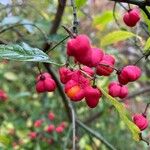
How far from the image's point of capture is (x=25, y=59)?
1.10 m

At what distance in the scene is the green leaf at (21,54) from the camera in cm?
110

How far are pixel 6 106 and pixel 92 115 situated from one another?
690 mm

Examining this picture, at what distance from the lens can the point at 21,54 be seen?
113cm

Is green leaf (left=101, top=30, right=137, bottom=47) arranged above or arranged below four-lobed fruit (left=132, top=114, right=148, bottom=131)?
above

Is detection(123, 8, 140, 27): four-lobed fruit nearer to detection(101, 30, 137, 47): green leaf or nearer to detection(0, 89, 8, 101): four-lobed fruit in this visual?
detection(101, 30, 137, 47): green leaf

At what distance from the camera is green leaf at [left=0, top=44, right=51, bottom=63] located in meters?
1.10

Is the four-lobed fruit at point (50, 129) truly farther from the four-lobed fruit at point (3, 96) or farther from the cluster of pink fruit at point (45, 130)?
the four-lobed fruit at point (3, 96)

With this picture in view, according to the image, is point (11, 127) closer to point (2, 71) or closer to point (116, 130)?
point (2, 71)

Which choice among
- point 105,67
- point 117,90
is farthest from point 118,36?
point 105,67

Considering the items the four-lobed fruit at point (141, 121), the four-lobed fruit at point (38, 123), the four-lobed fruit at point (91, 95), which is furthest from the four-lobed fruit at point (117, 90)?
the four-lobed fruit at point (38, 123)

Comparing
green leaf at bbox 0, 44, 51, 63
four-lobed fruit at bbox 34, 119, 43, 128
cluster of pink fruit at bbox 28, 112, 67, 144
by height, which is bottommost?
cluster of pink fruit at bbox 28, 112, 67, 144

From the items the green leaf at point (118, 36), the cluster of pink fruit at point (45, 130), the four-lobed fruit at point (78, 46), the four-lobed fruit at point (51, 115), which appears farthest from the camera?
the four-lobed fruit at point (51, 115)

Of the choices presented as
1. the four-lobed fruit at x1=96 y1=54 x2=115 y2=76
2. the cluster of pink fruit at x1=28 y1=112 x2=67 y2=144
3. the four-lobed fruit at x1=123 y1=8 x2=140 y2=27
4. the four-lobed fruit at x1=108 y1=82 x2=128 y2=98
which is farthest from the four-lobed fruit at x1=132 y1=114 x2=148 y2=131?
the cluster of pink fruit at x1=28 y1=112 x2=67 y2=144

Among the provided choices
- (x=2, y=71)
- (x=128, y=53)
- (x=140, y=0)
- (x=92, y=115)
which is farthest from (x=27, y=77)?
(x=140, y=0)
